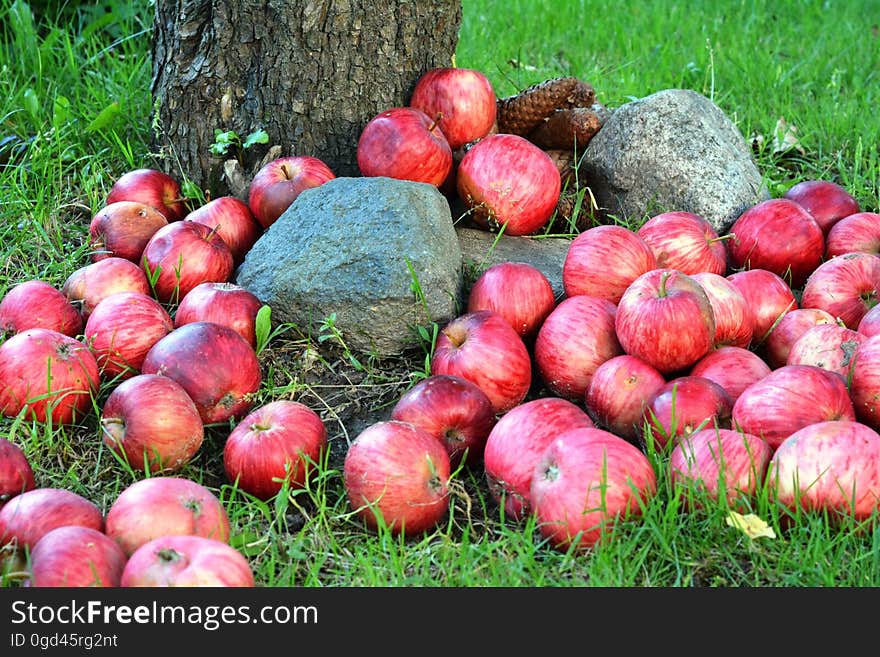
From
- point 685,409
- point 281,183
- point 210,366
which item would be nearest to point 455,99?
point 281,183

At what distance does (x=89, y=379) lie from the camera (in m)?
3.15

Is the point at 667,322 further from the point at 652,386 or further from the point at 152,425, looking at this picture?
the point at 152,425

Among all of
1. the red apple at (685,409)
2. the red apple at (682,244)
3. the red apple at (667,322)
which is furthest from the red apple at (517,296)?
the red apple at (685,409)

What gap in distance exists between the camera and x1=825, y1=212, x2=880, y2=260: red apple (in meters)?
3.84

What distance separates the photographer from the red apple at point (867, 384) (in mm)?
2906

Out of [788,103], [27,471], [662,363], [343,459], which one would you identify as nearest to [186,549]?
[27,471]

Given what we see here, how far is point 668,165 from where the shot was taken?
423 cm

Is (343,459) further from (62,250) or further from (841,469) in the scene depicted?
(62,250)

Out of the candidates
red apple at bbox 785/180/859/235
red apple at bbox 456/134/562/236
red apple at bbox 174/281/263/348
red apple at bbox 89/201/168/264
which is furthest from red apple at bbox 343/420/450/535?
red apple at bbox 785/180/859/235

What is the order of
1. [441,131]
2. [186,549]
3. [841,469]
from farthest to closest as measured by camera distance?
[441,131], [841,469], [186,549]

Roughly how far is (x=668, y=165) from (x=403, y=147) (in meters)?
1.15

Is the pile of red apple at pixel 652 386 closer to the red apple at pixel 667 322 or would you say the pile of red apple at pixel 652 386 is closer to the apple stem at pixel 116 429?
the red apple at pixel 667 322

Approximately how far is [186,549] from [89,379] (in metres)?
1.05

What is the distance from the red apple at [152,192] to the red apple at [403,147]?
793 millimetres
